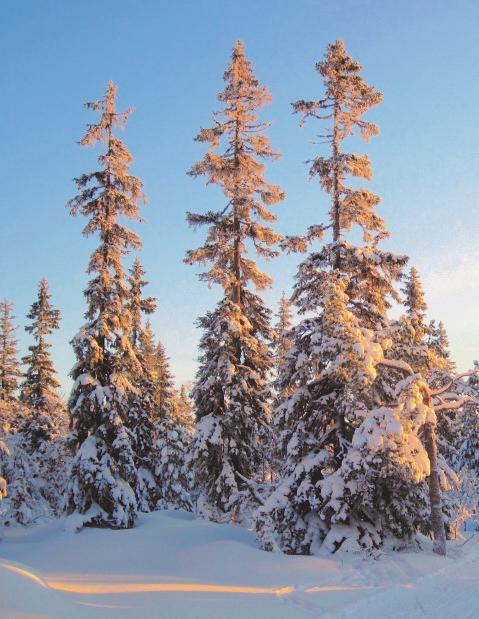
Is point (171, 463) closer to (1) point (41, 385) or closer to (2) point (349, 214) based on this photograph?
(1) point (41, 385)

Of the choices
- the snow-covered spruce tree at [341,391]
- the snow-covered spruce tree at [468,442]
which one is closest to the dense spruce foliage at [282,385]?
the snow-covered spruce tree at [341,391]

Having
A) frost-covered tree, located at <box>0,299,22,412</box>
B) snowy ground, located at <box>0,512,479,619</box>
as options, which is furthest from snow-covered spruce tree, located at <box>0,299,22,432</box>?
snowy ground, located at <box>0,512,479,619</box>

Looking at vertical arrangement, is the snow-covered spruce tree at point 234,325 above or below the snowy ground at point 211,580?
above

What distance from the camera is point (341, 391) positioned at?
16562mm

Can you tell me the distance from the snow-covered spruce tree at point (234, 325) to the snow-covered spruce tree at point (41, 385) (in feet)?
44.7

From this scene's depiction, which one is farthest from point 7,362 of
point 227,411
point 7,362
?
point 227,411

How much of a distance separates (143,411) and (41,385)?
725 centimetres

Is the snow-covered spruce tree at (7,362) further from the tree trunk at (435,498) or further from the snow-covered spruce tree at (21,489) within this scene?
the tree trunk at (435,498)

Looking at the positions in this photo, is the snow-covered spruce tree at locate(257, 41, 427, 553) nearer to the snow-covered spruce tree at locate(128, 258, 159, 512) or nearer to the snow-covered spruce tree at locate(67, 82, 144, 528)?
the snow-covered spruce tree at locate(67, 82, 144, 528)

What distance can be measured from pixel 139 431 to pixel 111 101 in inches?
673

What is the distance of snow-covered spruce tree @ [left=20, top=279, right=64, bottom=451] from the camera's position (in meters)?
31.2

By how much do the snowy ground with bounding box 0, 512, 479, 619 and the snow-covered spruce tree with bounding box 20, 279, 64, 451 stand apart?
14.1 metres

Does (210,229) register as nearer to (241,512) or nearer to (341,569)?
(241,512)

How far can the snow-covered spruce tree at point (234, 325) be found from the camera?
2048cm
